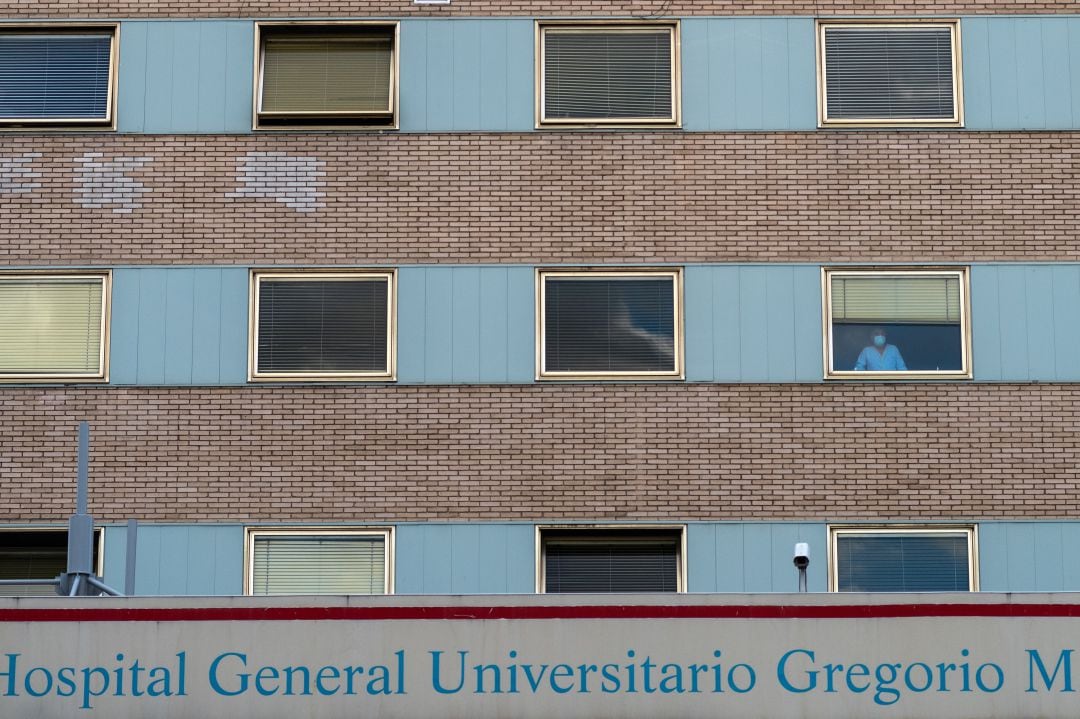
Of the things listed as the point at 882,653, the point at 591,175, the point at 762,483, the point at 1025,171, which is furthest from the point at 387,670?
the point at 1025,171

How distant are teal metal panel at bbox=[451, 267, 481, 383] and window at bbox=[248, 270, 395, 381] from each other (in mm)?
658

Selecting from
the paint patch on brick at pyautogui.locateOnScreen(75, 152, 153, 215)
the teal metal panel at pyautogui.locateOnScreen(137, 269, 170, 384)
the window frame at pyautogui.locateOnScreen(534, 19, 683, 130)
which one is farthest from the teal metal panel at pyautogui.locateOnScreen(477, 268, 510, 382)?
the paint patch on brick at pyautogui.locateOnScreen(75, 152, 153, 215)

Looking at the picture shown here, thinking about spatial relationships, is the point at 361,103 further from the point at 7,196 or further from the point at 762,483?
the point at 762,483

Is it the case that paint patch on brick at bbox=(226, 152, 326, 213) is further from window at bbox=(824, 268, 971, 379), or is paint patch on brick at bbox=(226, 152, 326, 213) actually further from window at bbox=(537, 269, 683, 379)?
window at bbox=(824, 268, 971, 379)

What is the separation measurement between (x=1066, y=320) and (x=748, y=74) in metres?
4.06

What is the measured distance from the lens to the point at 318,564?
744 inches

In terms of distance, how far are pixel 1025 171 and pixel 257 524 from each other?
849 cm

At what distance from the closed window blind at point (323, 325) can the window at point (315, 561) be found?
171 centimetres

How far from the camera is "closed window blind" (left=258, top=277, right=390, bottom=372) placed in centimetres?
1939

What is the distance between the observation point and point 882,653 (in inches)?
568

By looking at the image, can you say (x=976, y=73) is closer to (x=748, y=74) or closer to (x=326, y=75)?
(x=748, y=74)

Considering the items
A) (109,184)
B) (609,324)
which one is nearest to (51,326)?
(109,184)

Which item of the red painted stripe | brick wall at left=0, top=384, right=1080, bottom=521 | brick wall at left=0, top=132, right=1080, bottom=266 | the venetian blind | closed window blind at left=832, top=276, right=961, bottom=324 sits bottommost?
the red painted stripe

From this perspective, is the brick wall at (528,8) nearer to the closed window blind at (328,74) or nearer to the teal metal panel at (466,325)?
the closed window blind at (328,74)
